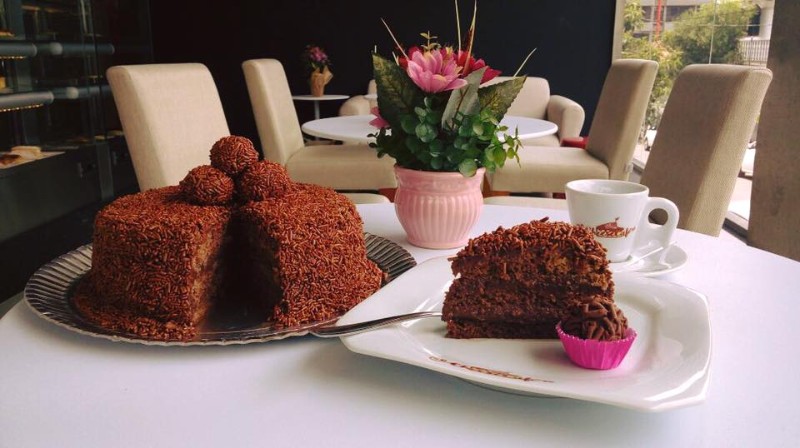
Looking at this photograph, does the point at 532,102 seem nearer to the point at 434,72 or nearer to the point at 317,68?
the point at 317,68

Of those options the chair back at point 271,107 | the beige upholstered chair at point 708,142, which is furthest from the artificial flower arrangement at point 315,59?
the beige upholstered chair at point 708,142

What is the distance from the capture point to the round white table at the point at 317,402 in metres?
0.55

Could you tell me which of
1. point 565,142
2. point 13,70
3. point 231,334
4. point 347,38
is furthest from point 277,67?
point 231,334

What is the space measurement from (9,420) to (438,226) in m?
0.68

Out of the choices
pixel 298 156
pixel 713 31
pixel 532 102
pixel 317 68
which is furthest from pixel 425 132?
pixel 317 68

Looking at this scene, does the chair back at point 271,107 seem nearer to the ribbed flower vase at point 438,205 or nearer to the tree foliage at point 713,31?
the ribbed flower vase at point 438,205

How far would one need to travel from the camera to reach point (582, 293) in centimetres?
70

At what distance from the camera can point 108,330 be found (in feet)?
2.34

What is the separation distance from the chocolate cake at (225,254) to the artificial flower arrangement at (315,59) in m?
5.04

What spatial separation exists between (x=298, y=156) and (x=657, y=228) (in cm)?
274

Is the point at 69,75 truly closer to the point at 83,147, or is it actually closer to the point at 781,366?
the point at 83,147

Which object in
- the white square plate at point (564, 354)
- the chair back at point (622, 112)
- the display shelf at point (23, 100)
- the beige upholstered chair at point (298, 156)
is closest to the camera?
the white square plate at point (564, 354)

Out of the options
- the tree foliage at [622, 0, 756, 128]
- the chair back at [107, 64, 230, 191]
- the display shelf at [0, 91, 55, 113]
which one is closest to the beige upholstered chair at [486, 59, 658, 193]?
the tree foliage at [622, 0, 756, 128]

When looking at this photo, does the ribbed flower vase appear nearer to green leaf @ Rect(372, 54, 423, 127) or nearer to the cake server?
green leaf @ Rect(372, 54, 423, 127)
